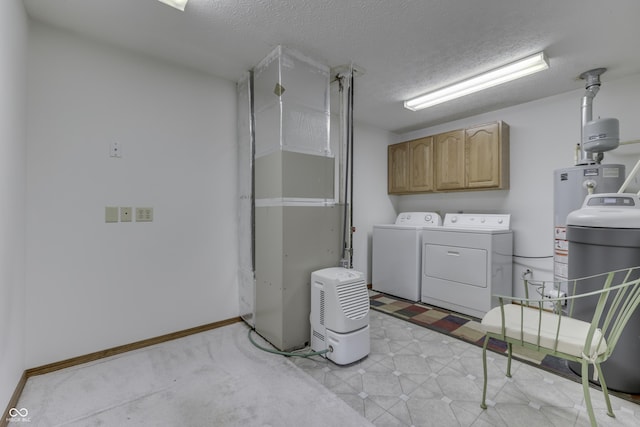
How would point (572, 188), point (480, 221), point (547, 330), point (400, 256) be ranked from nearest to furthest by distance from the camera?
point (547, 330), point (572, 188), point (480, 221), point (400, 256)

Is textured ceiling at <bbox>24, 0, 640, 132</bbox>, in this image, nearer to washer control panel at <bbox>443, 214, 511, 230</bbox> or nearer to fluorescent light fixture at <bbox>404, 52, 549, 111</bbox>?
fluorescent light fixture at <bbox>404, 52, 549, 111</bbox>

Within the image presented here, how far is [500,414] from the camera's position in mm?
1572

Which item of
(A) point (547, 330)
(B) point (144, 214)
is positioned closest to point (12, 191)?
(B) point (144, 214)

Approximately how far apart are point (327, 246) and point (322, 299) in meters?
0.48

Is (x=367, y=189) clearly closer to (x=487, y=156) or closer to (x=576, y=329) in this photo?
(x=487, y=156)

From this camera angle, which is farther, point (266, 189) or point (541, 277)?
point (541, 277)

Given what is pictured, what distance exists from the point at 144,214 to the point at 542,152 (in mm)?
4043

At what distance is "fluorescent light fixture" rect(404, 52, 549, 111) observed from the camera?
A: 7.59 ft

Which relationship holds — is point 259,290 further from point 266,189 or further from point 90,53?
point 90,53

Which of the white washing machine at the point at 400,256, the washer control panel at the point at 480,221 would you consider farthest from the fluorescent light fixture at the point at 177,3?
the washer control panel at the point at 480,221

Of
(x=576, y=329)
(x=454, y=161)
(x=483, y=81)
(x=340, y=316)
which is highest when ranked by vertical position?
(x=483, y=81)

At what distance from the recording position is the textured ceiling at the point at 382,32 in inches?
70.3

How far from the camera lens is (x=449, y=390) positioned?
1785 mm

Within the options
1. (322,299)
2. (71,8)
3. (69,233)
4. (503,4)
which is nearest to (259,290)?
(322,299)
